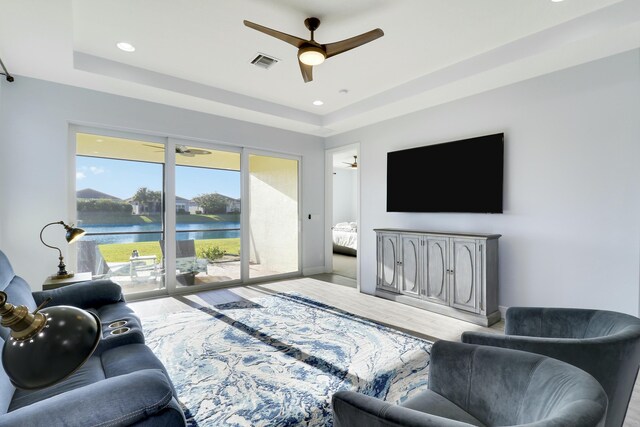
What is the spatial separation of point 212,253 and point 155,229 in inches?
36.3

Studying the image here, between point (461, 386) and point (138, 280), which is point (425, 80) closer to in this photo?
point (461, 386)

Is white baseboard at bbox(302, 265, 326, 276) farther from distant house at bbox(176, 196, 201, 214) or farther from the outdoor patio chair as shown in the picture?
the outdoor patio chair

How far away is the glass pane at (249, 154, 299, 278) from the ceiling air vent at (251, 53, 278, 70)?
1.96 metres

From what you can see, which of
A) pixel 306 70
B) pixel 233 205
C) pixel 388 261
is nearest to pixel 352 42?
pixel 306 70

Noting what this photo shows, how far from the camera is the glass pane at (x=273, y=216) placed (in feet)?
17.5

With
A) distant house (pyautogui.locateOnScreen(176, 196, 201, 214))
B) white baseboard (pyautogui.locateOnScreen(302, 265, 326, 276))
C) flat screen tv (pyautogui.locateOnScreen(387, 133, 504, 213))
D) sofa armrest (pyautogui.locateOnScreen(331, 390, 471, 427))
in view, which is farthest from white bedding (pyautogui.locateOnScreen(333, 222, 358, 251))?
sofa armrest (pyautogui.locateOnScreen(331, 390, 471, 427))

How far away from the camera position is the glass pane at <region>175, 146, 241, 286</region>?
4641mm

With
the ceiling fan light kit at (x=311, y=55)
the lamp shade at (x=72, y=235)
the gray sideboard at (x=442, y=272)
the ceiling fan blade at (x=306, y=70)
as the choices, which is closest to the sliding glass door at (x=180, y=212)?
the lamp shade at (x=72, y=235)

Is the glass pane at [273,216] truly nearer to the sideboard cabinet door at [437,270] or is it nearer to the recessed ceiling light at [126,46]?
the recessed ceiling light at [126,46]

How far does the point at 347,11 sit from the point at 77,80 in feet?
10.4

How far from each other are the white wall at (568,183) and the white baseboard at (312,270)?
285 centimetres

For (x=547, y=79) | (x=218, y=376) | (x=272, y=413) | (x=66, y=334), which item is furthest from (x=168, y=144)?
(x=547, y=79)

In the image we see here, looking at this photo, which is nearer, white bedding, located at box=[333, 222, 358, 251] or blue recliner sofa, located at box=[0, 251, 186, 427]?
blue recliner sofa, located at box=[0, 251, 186, 427]

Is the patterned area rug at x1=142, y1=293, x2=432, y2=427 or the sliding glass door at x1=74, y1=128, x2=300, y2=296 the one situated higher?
the sliding glass door at x1=74, y1=128, x2=300, y2=296
